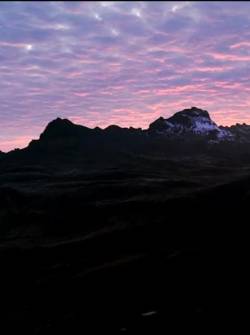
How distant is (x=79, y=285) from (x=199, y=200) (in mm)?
60603

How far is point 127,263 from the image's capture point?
265 feet

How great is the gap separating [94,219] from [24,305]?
2901 inches

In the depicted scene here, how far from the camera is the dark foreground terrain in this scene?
53.2 meters

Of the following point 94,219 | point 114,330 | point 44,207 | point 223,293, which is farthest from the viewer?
point 44,207

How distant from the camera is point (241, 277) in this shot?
61.2 metres

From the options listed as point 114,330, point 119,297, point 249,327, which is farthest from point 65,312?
point 249,327

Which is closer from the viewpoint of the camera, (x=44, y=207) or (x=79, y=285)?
(x=79, y=285)

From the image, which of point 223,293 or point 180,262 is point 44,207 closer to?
point 180,262

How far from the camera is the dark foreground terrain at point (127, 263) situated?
53.2 m

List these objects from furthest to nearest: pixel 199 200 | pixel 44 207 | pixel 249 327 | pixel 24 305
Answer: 1. pixel 44 207
2. pixel 199 200
3. pixel 24 305
4. pixel 249 327

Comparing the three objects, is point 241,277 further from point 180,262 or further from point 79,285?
point 79,285

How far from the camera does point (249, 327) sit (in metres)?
43.3

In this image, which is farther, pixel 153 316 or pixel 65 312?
pixel 65 312

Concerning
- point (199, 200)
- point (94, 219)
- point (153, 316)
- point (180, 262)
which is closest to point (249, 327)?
point (153, 316)
